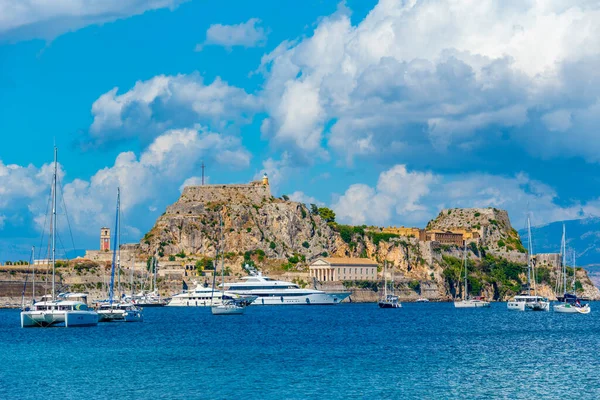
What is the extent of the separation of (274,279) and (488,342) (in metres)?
90.4

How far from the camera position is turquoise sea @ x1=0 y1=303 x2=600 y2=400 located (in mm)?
48312

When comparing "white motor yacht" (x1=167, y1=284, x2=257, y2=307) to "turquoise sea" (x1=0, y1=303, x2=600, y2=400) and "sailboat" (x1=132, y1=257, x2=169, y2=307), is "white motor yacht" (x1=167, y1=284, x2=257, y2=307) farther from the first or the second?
"turquoise sea" (x1=0, y1=303, x2=600, y2=400)

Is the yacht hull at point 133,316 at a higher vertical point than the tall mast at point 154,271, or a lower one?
lower

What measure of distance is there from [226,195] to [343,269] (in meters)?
27.1

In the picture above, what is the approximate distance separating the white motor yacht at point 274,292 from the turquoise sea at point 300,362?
6048 centimetres

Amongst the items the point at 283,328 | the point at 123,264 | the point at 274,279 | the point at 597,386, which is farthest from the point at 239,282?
the point at 597,386

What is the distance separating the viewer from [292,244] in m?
178

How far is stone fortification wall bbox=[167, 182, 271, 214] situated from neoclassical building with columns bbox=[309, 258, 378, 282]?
19335mm

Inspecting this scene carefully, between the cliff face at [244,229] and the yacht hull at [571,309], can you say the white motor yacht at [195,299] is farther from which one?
the yacht hull at [571,309]

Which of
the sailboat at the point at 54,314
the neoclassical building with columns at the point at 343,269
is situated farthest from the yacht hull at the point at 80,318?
the neoclassical building with columns at the point at 343,269

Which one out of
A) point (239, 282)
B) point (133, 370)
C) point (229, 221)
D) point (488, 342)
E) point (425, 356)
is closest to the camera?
point (133, 370)

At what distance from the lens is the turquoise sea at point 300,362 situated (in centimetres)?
4831

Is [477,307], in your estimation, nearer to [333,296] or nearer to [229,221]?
[333,296]

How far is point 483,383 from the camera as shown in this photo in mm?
50562
